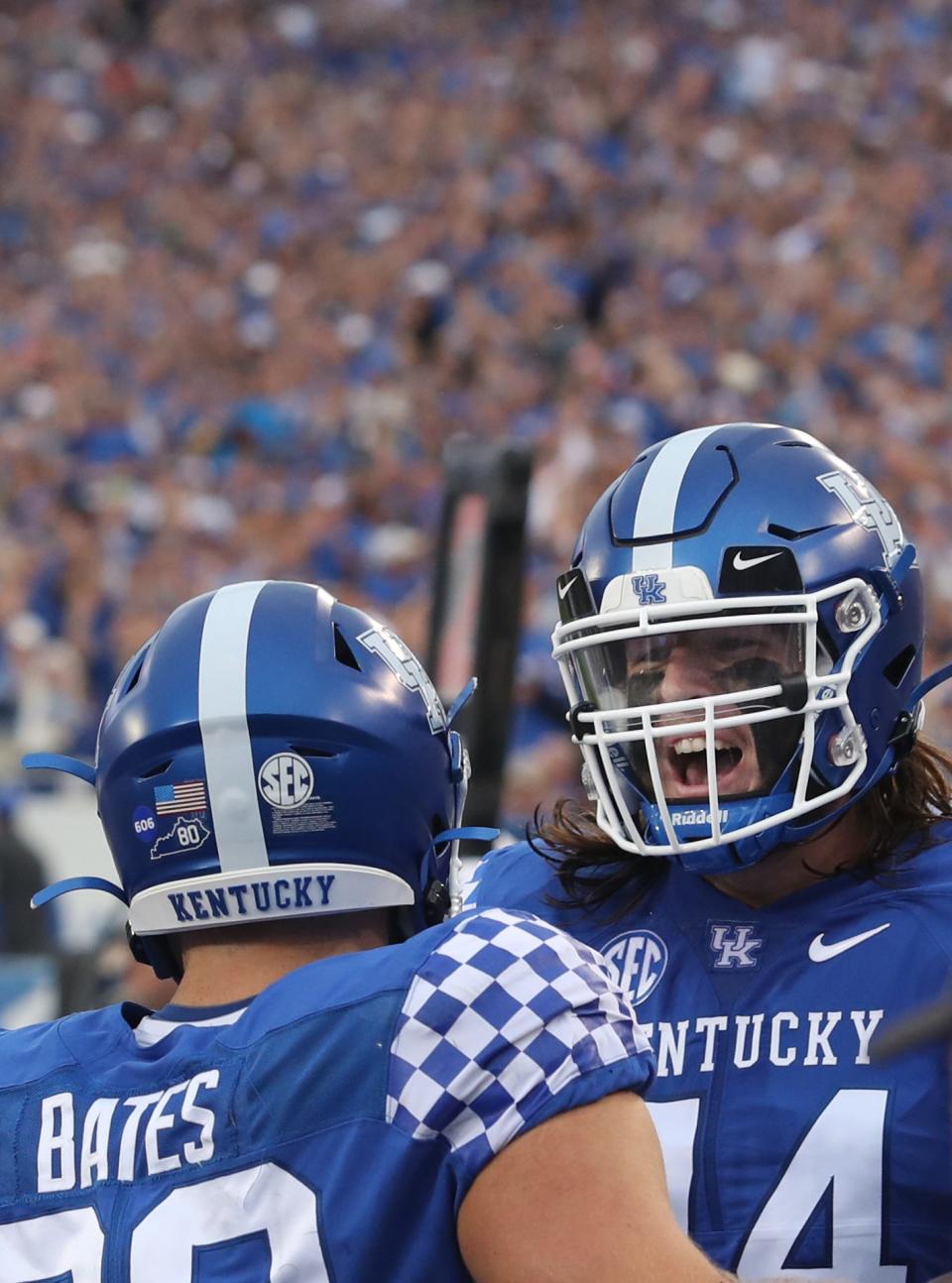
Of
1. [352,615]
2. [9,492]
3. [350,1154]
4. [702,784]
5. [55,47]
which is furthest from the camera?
[55,47]

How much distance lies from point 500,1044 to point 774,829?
2.11ft

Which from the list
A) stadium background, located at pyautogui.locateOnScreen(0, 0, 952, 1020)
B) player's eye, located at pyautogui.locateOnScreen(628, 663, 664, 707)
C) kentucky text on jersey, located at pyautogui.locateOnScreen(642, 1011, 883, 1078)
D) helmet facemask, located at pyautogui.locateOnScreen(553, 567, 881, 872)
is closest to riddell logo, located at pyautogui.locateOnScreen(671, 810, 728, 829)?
helmet facemask, located at pyautogui.locateOnScreen(553, 567, 881, 872)

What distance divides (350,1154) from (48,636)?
7.69m

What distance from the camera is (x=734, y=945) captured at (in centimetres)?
217

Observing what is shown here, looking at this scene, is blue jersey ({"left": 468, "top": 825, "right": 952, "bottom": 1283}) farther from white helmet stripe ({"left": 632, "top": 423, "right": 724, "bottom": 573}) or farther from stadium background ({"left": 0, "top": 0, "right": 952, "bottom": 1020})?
stadium background ({"left": 0, "top": 0, "right": 952, "bottom": 1020})

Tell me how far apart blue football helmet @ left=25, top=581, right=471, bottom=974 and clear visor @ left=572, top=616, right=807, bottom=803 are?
0.33 m

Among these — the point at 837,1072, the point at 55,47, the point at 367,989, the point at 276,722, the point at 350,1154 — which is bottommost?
the point at 837,1072

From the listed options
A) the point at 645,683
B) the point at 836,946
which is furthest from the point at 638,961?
the point at 645,683

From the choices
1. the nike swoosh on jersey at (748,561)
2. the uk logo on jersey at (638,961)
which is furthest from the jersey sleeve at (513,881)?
the nike swoosh on jersey at (748,561)

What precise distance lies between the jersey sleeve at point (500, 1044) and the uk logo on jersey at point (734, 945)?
1.90 ft

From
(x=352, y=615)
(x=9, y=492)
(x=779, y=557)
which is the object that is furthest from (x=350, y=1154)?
(x=9, y=492)

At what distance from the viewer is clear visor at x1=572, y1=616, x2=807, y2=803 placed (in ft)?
6.72

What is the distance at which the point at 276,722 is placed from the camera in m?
1.74

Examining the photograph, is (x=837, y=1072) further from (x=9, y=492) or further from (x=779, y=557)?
(x=9, y=492)
